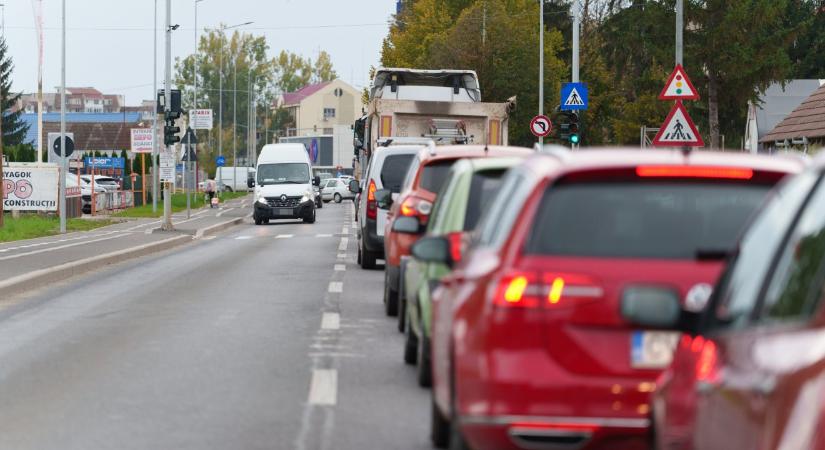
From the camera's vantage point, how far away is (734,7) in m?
51.3

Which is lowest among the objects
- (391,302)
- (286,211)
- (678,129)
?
(286,211)

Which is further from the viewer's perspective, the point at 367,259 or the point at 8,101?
the point at 8,101

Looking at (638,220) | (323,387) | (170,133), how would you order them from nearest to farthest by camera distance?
(638,220)
(323,387)
(170,133)

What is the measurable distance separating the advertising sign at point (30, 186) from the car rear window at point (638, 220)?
45.0 meters

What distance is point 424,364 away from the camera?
9836 millimetres

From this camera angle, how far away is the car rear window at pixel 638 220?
5844 mm

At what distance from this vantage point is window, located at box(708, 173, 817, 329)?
12.3 ft

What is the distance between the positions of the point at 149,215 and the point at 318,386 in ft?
161

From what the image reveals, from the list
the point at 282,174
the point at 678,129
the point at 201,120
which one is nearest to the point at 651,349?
the point at 678,129

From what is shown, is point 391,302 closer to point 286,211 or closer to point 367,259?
point 367,259

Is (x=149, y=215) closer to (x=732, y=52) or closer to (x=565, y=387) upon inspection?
(x=732, y=52)

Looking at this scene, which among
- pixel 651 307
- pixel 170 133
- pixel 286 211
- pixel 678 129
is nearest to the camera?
pixel 651 307

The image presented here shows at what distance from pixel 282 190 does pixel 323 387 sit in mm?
38756

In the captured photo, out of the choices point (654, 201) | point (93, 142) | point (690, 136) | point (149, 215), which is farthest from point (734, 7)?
point (93, 142)
